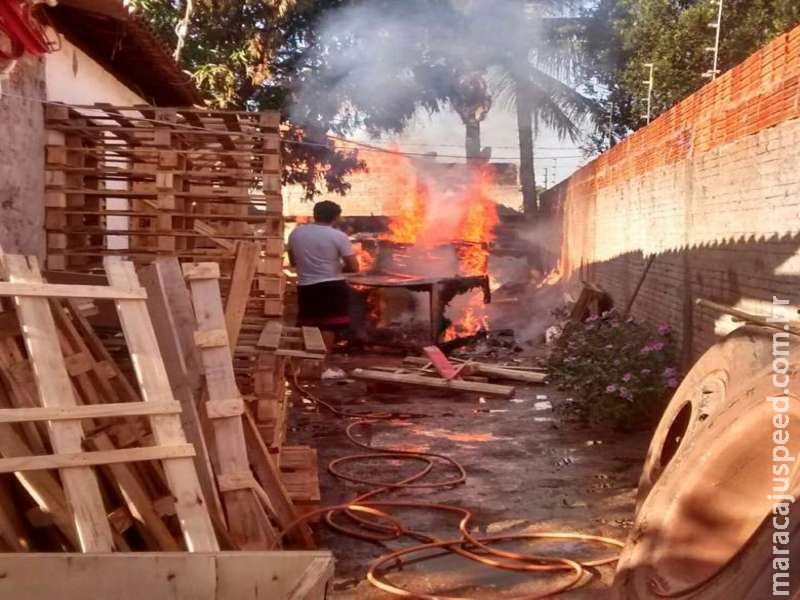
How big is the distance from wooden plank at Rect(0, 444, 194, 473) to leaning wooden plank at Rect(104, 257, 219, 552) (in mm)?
42

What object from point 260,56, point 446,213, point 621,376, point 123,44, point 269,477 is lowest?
point 269,477

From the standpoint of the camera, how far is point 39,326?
13.8 feet

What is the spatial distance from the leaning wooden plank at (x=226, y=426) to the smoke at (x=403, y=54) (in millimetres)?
16063

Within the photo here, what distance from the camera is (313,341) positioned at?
6.36 m

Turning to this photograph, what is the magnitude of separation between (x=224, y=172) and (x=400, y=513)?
137 inches

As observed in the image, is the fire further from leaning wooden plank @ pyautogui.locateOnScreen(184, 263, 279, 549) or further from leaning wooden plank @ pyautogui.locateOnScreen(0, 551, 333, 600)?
leaning wooden plank @ pyautogui.locateOnScreen(0, 551, 333, 600)

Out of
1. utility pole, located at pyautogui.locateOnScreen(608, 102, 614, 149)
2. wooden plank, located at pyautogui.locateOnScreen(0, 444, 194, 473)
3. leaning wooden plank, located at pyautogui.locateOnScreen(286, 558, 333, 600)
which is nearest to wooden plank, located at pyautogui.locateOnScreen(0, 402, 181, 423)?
→ wooden plank, located at pyautogui.locateOnScreen(0, 444, 194, 473)

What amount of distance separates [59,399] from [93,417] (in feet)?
0.60

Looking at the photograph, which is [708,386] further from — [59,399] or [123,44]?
[123,44]

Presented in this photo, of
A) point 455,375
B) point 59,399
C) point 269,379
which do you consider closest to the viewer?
point 59,399

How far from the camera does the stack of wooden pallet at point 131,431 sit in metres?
3.98

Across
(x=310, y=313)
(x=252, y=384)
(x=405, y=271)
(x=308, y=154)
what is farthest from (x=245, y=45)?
(x=252, y=384)

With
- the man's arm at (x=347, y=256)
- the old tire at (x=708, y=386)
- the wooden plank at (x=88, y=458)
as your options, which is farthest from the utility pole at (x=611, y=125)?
the wooden plank at (x=88, y=458)

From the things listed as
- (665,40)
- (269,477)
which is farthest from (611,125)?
(269,477)
